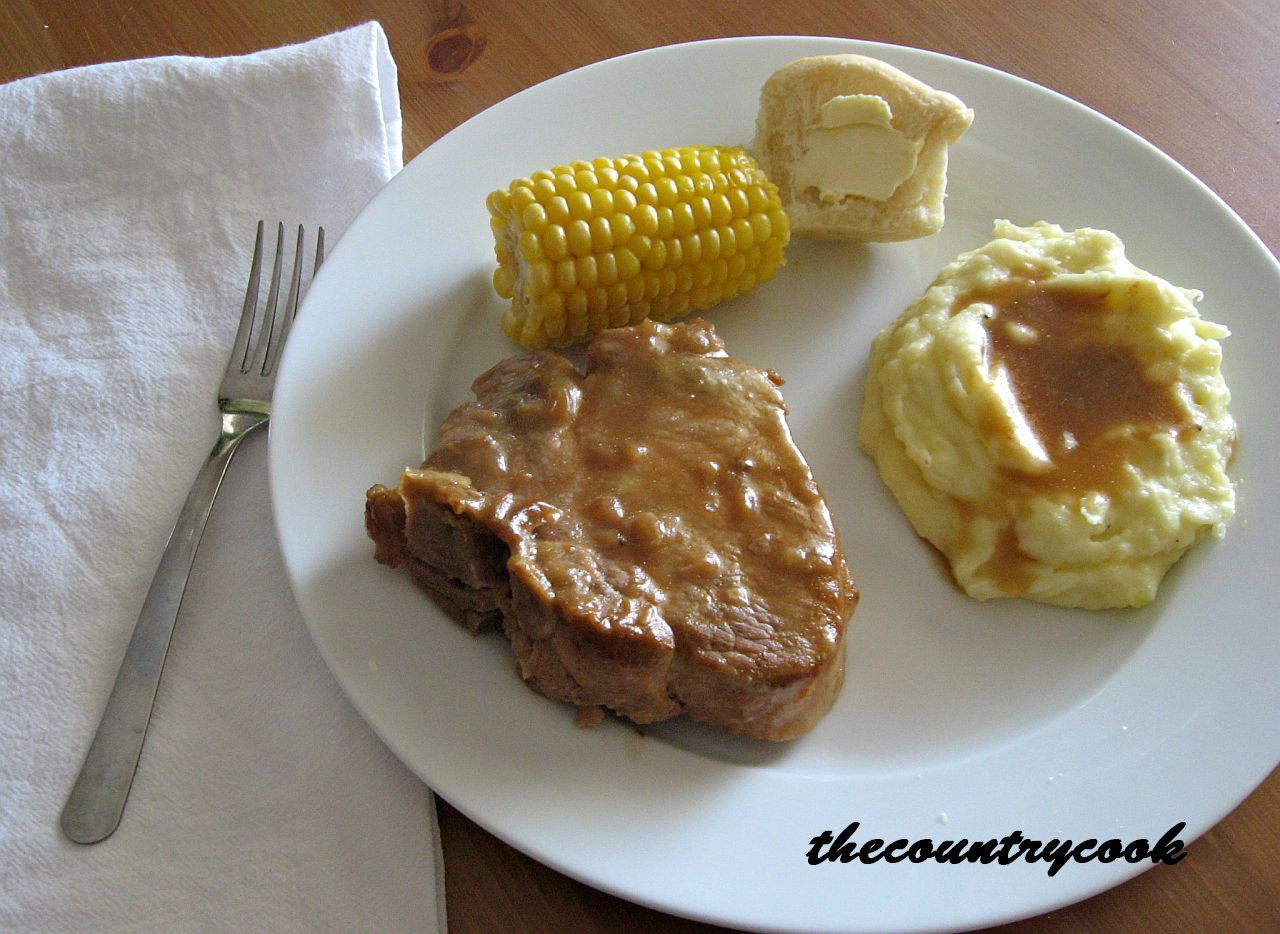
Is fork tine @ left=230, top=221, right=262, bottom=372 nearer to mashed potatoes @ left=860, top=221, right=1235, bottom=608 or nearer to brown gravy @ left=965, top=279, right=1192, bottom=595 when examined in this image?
mashed potatoes @ left=860, top=221, right=1235, bottom=608

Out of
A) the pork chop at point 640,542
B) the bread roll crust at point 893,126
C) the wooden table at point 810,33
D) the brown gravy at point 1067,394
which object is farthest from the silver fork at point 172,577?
the brown gravy at point 1067,394

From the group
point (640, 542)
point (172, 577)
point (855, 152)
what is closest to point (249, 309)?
point (172, 577)

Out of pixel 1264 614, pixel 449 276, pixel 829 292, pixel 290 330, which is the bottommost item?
pixel 290 330

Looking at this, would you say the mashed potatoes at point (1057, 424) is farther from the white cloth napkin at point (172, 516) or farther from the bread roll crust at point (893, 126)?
the white cloth napkin at point (172, 516)

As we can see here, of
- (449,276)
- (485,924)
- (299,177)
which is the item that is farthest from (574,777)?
(299,177)

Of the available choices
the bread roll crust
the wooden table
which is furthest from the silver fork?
the bread roll crust

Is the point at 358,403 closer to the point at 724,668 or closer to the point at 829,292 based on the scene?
the point at 724,668
